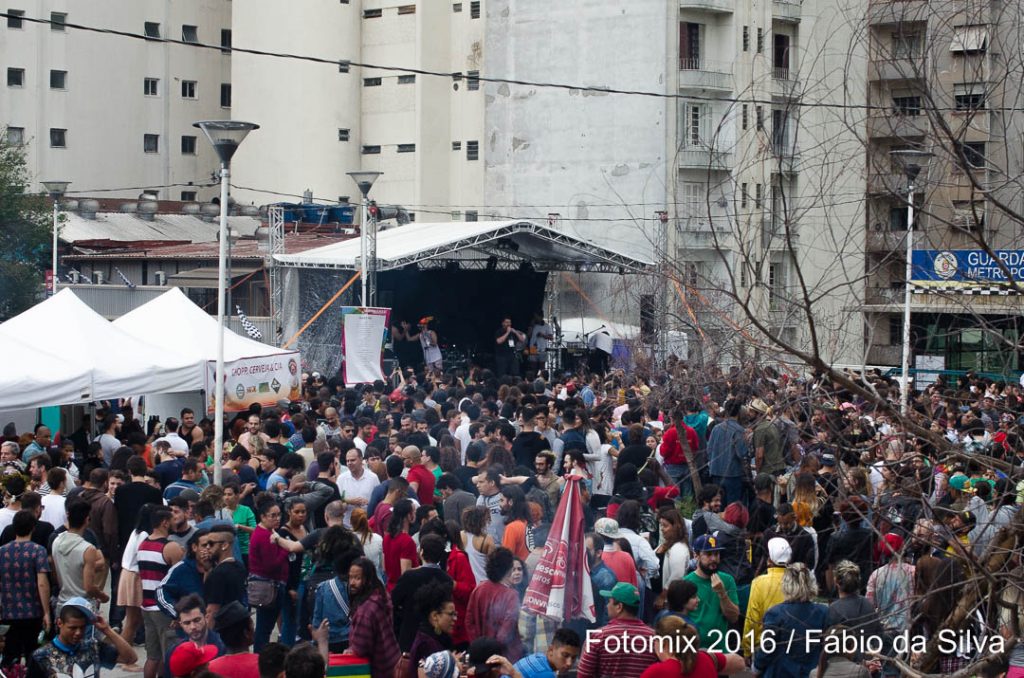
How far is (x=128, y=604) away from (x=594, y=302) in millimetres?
31986

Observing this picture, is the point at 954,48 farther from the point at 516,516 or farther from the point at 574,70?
the point at 574,70

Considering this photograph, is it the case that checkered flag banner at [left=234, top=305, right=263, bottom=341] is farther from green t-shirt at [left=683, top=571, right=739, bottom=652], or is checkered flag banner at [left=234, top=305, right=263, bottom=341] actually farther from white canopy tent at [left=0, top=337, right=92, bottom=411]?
green t-shirt at [left=683, top=571, right=739, bottom=652]

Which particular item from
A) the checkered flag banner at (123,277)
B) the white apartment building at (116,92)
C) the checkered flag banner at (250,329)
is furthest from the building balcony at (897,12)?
the white apartment building at (116,92)

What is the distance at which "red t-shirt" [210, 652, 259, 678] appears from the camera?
7.15 metres

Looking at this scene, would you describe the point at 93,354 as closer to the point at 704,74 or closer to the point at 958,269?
the point at 958,269

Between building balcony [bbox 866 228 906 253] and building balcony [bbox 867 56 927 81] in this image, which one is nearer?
building balcony [bbox 867 56 927 81]

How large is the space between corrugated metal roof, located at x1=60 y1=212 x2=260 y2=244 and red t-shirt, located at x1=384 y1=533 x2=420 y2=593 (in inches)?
1702

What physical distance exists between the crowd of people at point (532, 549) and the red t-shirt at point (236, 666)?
0.04 ft

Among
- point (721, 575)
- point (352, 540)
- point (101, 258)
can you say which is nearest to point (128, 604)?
point (352, 540)

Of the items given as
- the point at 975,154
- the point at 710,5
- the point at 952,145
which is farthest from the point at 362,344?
the point at 710,5

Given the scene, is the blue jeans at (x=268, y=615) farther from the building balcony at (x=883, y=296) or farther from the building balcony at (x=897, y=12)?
the building balcony at (x=897, y=12)

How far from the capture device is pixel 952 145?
5.34 metres

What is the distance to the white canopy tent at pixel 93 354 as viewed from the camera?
51.4ft

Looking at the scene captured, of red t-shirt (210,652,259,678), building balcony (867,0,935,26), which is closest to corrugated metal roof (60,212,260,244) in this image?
red t-shirt (210,652,259,678)
